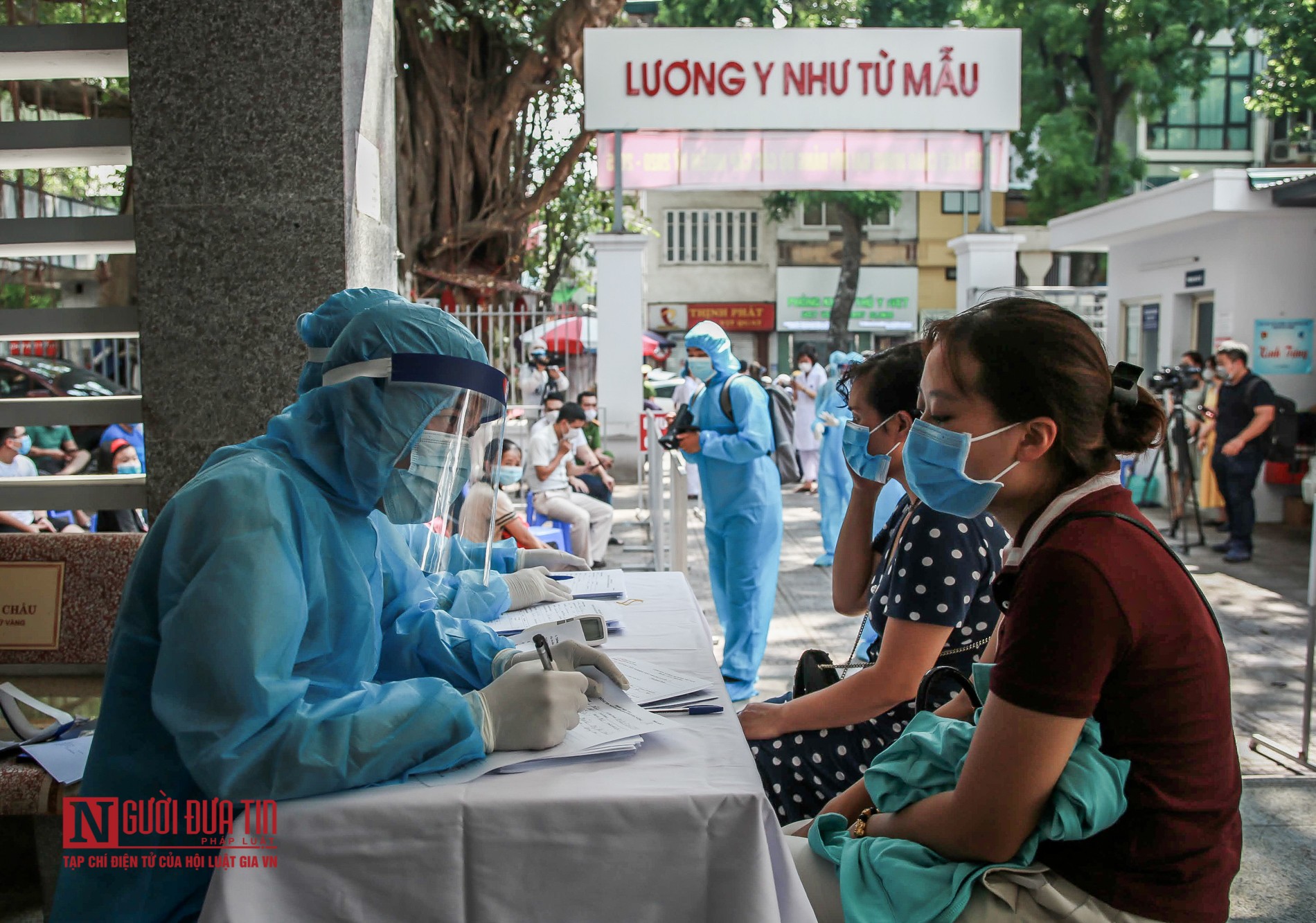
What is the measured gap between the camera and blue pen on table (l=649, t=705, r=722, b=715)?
6.12ft

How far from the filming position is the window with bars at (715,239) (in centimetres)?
2945

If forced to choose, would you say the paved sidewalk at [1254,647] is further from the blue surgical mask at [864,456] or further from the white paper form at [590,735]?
the white paper form at [590,735]

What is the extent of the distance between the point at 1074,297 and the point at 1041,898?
1374 cm

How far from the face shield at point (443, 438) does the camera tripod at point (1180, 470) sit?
716cm

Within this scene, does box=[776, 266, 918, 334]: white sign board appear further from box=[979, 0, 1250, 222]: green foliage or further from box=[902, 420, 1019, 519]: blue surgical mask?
box=[902, 420, 1019, 519]: blue surgical mask

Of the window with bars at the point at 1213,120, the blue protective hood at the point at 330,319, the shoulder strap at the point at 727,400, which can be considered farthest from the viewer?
the window with bars at the point at 1213,120

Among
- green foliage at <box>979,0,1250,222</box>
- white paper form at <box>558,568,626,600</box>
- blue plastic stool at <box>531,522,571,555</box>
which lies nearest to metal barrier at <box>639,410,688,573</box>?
blue plastic stool at <box>531,522,571,555</box>

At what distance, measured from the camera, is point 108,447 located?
22.5ft

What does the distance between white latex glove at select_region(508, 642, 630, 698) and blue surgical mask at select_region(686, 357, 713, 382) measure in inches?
152

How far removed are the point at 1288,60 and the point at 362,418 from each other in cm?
2049

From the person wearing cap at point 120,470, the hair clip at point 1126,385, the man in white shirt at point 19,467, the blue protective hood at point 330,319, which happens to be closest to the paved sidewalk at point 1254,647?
the hair clip at point 1126,385

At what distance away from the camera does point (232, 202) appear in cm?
318

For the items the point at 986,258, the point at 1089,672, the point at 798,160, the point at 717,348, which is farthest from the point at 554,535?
the point at 986,258

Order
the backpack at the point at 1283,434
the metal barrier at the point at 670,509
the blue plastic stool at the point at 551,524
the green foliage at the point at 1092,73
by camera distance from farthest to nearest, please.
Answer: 1. the green foliage at the point at 1092,73
2. the backpack at the point at 1283,434
3. the blue plastic stool at the point at 551,524
4. the metal barrier at the point at 670,509
